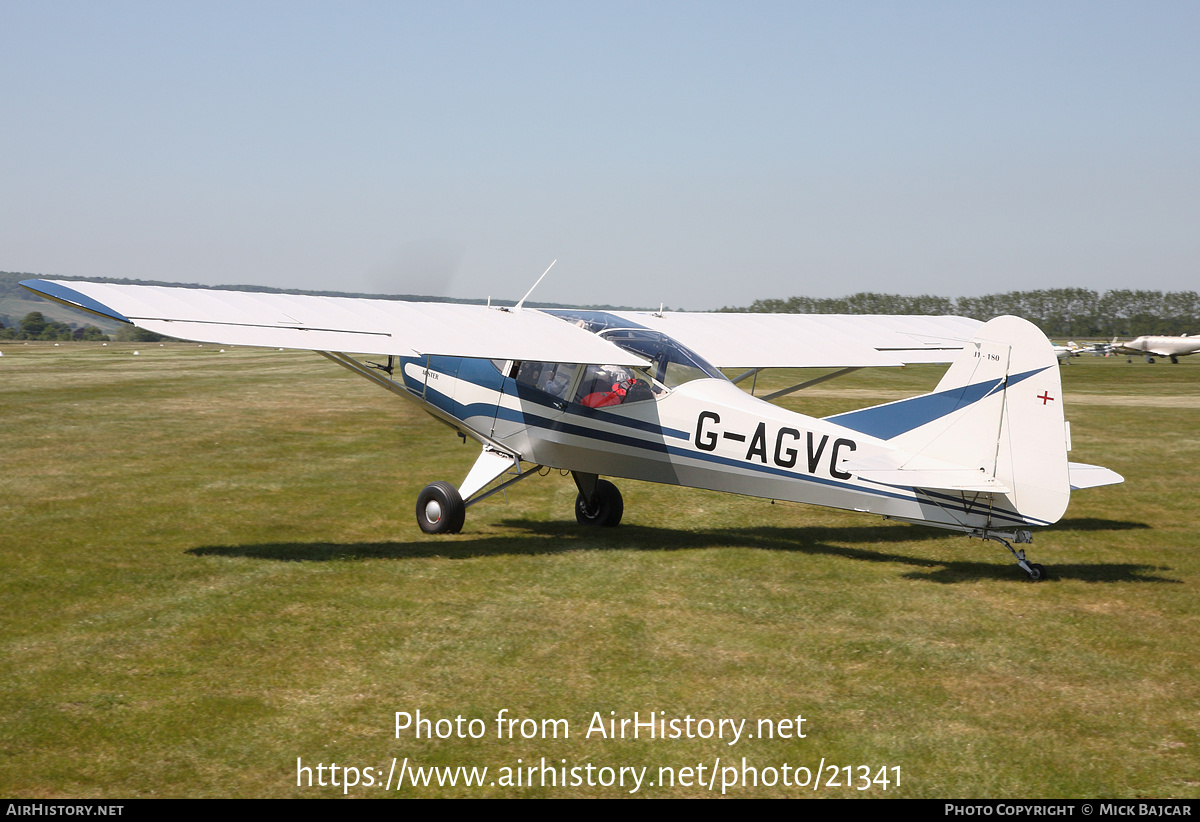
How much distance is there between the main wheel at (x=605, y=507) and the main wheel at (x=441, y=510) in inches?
64.2

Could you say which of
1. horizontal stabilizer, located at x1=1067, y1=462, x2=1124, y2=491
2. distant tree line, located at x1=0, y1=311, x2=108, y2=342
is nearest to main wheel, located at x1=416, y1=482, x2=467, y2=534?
horizontal stabilizer, located at x1=1067, y1=462, x2=1124, y2=491

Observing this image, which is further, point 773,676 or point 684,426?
point 684,426

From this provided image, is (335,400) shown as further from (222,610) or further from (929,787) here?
(929,787)

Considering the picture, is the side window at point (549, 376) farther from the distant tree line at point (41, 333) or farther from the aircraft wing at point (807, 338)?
the distant tree line at point (41, 333)

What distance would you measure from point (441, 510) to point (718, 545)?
10.0 ft

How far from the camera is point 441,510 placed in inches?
400

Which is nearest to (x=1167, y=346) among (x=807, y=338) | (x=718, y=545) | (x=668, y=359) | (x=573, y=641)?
(x=807, y=338)

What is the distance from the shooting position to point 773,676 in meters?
6.07

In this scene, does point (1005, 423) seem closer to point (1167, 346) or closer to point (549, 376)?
point (549, 376)

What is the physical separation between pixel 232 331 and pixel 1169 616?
27.0 ft

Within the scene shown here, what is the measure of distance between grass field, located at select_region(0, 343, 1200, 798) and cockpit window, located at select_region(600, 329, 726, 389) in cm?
184

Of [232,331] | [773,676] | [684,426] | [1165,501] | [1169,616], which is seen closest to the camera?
[773,676]

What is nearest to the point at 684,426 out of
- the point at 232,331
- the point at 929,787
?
the point at 232,331

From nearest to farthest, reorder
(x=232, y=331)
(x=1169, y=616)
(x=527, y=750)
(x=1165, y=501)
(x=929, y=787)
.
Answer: (x=929, y=787) → (x=527, y=750) → (x=1169, y=616) → (x=232, y=331) → (x=1165, y=501)
